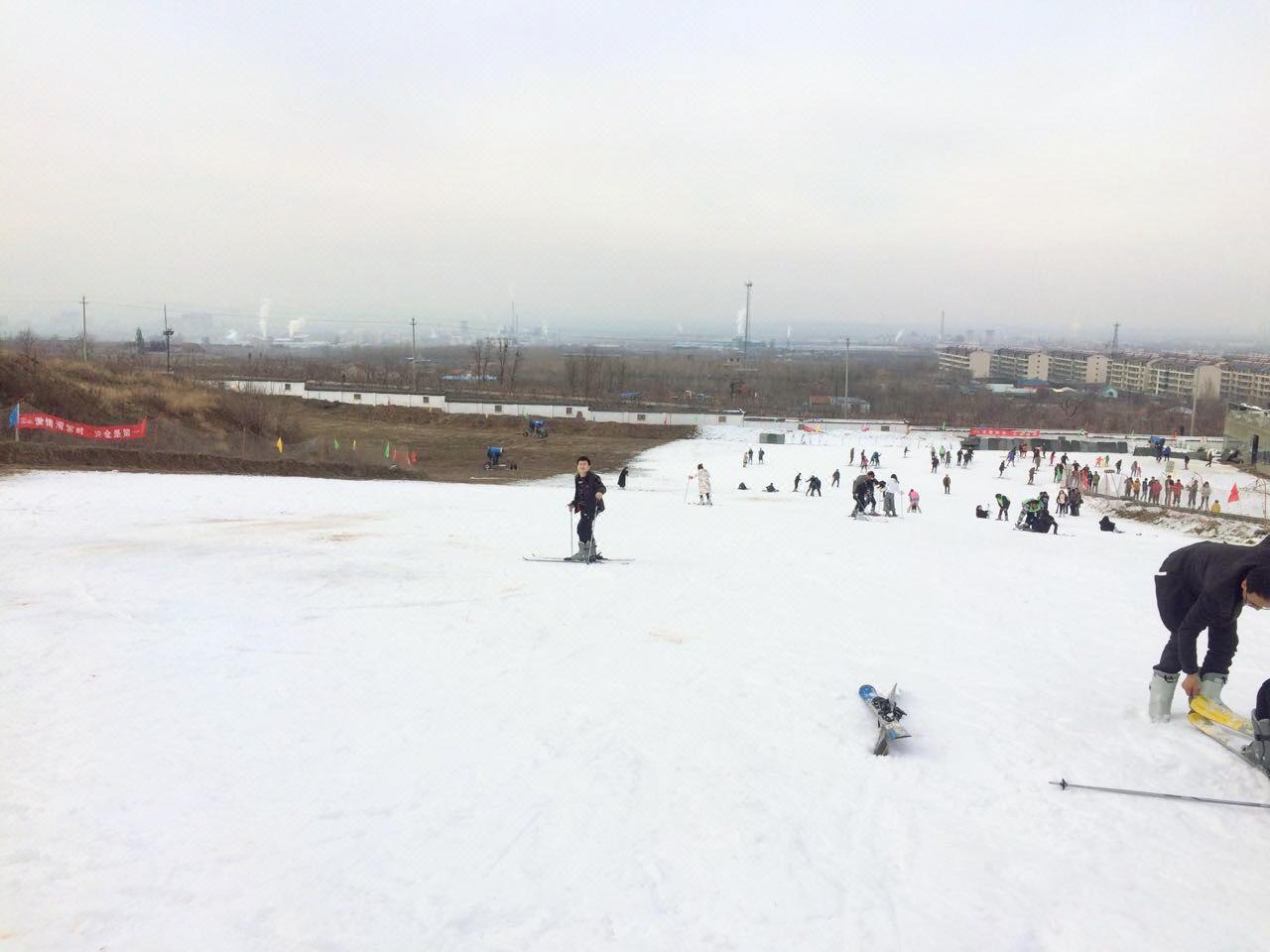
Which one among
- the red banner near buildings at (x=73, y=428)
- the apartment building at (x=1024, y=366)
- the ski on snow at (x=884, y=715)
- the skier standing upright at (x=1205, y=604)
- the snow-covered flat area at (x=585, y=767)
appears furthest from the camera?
the apartment building at (x=1024, y=366)

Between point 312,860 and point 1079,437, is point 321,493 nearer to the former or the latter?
point 312,860

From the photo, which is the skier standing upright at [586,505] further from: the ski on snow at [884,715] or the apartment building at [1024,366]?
the apartment building at [1024,366]

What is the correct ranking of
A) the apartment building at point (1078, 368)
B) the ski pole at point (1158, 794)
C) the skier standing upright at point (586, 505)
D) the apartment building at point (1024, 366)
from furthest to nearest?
1. the apartment building at point (1024, 366)
2. the apartment building at point (1078, 368)
3. the skier standing upright at point (586, 505)
4. the ski pole at point (1158, 794)

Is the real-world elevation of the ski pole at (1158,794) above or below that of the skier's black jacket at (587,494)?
below

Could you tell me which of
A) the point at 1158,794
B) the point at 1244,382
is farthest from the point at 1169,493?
the point at 1244,382

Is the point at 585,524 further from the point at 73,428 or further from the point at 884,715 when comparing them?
the point at 73,428

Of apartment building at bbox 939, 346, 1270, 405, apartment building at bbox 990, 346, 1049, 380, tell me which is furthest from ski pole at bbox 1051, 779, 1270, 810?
apartment building at bbox 990, 346, 1049, 380

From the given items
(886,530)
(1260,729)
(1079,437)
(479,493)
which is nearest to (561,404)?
(1079,437)

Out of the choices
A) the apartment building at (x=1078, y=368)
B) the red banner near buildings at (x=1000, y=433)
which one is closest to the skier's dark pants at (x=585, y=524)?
the red banner near buildings at (x=1000, y=433)
